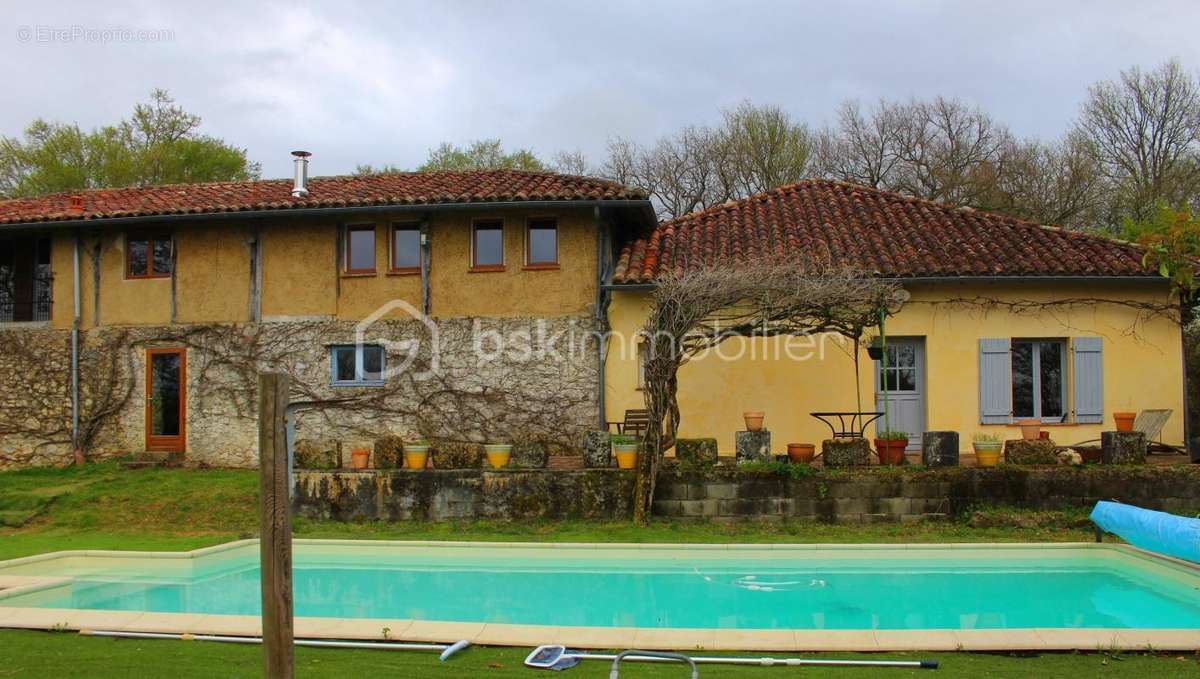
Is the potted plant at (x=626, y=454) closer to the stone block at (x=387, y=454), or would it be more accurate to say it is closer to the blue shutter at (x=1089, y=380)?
the stone block at (x=387, y=454)

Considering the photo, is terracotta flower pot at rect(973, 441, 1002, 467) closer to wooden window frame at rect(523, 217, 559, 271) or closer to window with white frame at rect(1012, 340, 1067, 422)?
window with white frame at rect(1012, 340, 1067, 422)

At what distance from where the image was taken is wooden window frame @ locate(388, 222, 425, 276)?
54.4 feet

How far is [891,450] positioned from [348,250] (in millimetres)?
9707

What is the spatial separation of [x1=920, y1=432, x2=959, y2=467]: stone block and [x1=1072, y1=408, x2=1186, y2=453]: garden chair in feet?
13.0

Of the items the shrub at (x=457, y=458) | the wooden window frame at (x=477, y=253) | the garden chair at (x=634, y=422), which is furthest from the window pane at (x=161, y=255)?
the garden chair at (x=634, y=422)

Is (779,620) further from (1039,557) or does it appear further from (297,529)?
(297,529)

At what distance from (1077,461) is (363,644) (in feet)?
32.5

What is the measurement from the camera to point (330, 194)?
17.5m

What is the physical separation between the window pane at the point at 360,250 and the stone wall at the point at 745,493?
16.6 feet

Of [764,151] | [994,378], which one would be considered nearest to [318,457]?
[994,378]

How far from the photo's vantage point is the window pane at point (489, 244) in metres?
16.5

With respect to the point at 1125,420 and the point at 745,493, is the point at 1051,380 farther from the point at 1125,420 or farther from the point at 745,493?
the point at 745,493

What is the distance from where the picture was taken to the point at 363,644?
645 cm

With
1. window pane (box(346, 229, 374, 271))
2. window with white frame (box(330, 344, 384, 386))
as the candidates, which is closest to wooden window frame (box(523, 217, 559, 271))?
window pane (box(346, 229, 374, 271))
